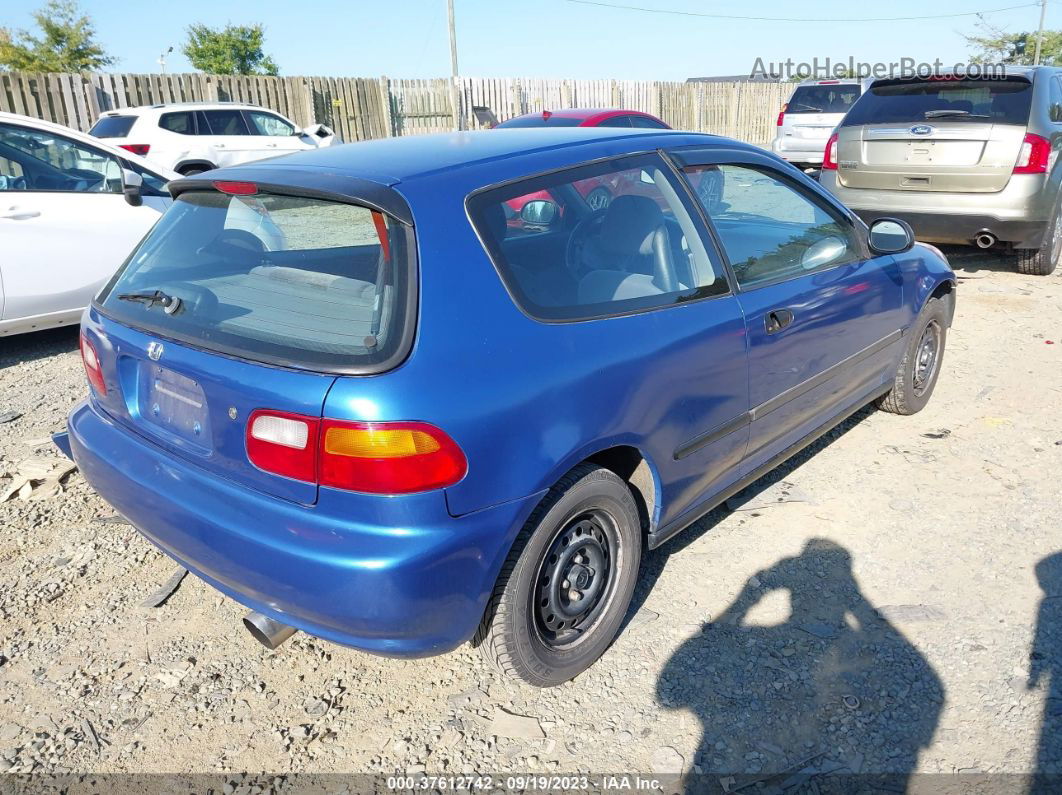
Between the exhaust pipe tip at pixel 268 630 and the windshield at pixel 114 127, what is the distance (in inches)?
460

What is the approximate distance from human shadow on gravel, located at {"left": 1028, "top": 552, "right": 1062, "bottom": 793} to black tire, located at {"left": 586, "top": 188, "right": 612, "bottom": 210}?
6.96ft

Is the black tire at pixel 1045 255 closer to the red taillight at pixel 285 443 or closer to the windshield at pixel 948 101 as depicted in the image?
the windshield at pixel 948 101

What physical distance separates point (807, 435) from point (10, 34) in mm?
37429

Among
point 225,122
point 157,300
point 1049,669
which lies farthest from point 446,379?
point 225,122

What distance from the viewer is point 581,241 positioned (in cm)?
290

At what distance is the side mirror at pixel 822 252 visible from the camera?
3.52m

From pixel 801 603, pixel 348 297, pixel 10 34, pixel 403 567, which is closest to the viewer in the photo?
pixel 403 567

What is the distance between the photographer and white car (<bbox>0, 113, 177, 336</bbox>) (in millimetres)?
5484

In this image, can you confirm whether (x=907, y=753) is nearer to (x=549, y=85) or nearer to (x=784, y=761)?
(x=784, y=761)

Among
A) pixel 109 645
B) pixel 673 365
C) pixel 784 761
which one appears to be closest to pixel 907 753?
pixel 784 761

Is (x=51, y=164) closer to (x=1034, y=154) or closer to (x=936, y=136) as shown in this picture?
(x=936, y=136)

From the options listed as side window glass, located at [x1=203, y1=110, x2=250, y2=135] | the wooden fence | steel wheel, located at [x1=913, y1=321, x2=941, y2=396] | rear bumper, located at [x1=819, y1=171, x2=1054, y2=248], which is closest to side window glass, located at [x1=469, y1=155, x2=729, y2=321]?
steel wheel, located at [x1=913, y1=321, x2=941, y2=396]

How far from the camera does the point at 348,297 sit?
7.59 ft

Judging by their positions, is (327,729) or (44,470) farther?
(44,470)
